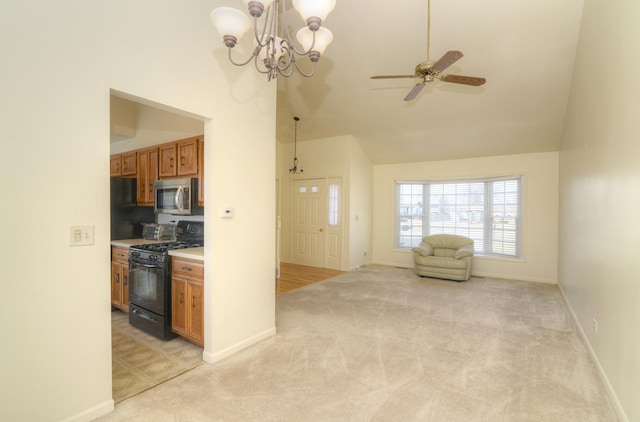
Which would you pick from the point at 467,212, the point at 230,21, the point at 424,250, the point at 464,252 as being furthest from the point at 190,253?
the point at 467,212

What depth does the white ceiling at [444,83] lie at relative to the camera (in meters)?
3.36

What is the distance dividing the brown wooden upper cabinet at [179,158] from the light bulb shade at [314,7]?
2015 millimetres

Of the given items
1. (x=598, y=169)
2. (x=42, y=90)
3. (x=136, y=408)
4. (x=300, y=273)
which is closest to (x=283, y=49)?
(x=42, y=90)

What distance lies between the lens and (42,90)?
1.67m

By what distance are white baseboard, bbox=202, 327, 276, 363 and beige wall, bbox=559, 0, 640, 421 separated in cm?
273

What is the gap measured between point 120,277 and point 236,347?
1870 mm

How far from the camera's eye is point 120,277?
11.8 ft

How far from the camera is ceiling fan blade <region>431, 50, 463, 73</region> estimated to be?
2549mm

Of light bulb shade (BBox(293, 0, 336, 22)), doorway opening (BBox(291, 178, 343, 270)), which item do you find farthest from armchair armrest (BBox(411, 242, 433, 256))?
light bulb shade (BBox(293, 0, 336, 22))

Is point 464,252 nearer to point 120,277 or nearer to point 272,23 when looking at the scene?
point 272,23

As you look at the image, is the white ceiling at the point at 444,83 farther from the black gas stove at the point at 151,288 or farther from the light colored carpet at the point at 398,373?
the black gas stove at the point at 151,288

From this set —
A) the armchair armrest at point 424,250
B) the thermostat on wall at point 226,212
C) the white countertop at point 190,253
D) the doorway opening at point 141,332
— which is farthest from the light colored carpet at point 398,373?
the armchair armrest at point 424,250

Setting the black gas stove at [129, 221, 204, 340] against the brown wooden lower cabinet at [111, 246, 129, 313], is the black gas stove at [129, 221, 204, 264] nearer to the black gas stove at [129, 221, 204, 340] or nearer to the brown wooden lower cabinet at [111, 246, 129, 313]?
the black gas stove at [129, 221, 204, 340]

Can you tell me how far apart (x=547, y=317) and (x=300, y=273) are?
4.11 metres
